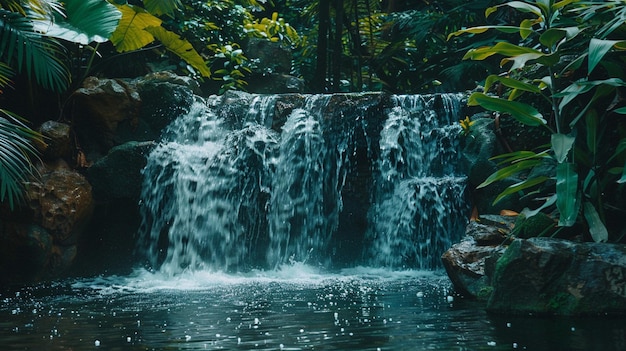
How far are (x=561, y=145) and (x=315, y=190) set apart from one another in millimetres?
5224

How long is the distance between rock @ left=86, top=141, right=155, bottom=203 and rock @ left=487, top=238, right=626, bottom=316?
20.5 ft

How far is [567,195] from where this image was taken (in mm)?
5578

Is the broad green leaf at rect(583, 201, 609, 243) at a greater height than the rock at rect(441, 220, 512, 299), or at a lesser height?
greater

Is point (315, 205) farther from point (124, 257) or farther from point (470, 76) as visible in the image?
point (470, 76)

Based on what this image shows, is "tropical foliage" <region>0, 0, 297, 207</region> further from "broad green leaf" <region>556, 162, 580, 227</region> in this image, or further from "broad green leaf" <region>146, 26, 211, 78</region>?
"broad green leaf" <region>556, 162, 580, 227</region>

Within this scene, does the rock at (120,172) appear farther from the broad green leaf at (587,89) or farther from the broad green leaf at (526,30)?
the broad green leaf at (587,89)

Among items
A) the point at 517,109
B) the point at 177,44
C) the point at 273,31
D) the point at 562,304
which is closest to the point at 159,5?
the point at 177,44

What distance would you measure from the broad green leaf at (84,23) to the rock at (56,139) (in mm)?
1378

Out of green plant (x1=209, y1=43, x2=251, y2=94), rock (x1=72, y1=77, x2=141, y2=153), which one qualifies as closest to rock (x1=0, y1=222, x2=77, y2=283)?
rock (x1=72, y1=77, x2=141, y2=153)

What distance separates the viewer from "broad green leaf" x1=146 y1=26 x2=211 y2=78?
1121 centimetres

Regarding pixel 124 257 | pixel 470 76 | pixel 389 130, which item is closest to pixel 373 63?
pixel 470 76

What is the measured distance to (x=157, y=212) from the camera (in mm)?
10359

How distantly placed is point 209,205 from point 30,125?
276 centimetres

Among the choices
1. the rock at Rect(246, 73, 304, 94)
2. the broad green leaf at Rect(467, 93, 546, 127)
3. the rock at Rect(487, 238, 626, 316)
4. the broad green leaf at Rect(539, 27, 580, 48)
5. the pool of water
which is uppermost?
the rock at Rect(246, 73, 304, 94)
